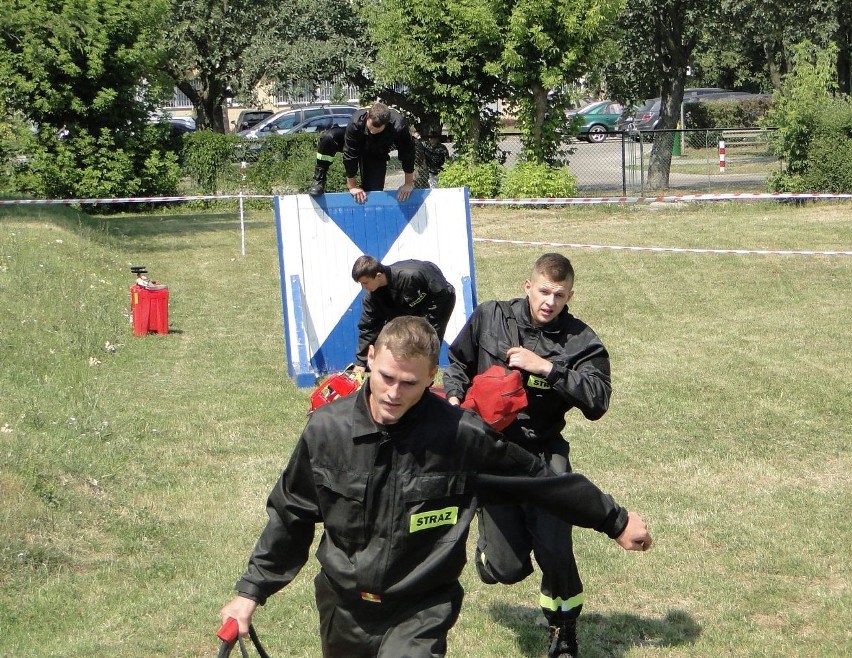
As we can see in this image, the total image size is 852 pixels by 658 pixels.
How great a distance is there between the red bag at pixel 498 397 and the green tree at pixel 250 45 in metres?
27.9

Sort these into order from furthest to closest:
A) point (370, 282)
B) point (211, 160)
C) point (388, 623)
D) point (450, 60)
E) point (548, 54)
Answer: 1. point (211, 160)
2. point (450, 60)
3. point (548, 54)
4. point (370, 282)
5. point (388, 623)

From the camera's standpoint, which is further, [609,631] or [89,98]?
[89,98]

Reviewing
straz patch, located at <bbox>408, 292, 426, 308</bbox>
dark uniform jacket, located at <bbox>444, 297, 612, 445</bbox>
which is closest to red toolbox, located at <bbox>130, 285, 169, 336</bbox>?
straz patch, located at <bbox>408, 292, 426, 308</bbox>

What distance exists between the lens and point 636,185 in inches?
1122

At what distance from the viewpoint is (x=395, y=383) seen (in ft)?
11.9

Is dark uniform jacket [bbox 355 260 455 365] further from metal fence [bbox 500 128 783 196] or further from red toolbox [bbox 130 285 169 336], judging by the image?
metal fence [bbox 500 128 783 196]

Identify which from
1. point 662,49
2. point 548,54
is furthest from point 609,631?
point 662,49

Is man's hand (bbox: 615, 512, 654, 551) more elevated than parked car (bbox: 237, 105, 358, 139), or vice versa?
parked car (bbox: 237, 105, 358, 139)

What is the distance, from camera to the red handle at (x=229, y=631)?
3.60 meters

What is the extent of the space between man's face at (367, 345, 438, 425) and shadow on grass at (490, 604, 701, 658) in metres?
2.37

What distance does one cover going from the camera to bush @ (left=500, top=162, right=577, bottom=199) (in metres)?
25.0

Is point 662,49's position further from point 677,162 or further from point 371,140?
point 371,140

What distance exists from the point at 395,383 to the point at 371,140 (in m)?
8.31

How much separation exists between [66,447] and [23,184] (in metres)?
19.9
